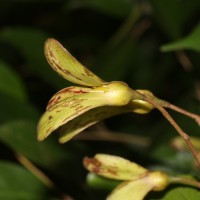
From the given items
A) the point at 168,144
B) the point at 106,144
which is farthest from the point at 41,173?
the point at 106,144

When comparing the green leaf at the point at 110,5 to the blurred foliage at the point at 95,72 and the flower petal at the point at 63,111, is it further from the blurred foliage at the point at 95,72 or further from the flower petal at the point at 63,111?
the flower petal at the point at 63,111

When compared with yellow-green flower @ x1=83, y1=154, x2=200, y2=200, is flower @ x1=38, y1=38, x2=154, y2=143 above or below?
above

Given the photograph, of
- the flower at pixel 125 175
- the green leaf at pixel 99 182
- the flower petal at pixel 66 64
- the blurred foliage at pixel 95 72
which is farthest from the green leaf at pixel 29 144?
the flower petal at pixel 66 64

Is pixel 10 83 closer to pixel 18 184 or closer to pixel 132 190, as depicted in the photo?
pixel 18 184

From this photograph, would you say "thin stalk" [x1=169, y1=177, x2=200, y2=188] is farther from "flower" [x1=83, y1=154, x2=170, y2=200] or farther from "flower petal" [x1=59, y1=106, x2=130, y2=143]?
"flower petal" [x1=59, y1=106, x2=130, y2=143]

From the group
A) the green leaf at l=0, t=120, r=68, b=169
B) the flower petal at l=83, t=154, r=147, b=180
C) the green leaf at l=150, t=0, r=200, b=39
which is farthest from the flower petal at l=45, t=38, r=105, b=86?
the green leaf at l=150, t=0, r=200, b=39

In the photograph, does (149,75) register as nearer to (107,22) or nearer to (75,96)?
(107,22)
